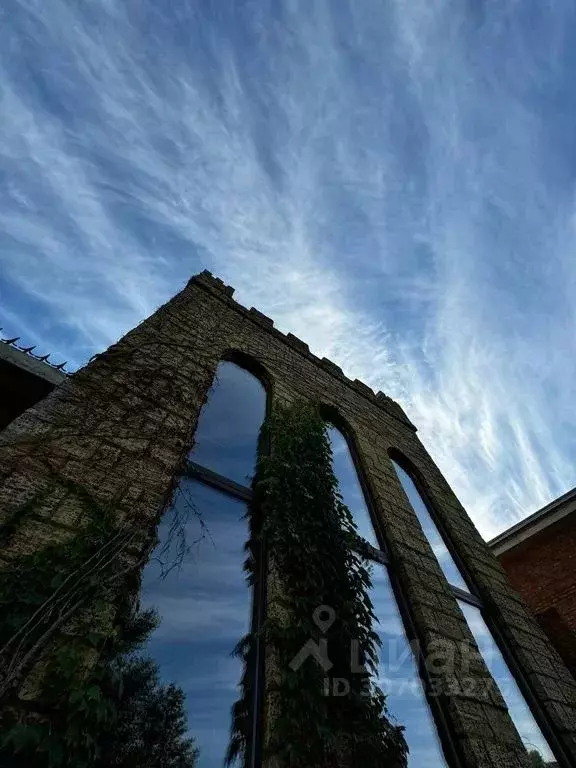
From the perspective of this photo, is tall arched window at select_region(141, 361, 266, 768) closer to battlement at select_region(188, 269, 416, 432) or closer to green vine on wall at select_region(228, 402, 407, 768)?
green vine on wall at select_region(228, 402, 407, 768)

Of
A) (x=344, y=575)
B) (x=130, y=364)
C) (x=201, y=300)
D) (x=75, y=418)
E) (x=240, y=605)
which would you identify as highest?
(x=201, y=300)

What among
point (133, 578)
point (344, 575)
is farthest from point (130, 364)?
point (344, 575)

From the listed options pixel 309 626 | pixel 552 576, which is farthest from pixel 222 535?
pixel 552 576

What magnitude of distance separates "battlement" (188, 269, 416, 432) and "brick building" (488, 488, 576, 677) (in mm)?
3054

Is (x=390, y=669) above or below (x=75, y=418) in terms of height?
below

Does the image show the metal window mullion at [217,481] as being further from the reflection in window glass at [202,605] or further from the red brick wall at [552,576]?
the red brick wall at [552,576]

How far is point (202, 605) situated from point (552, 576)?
26.5ft

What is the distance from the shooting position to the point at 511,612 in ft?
15.6

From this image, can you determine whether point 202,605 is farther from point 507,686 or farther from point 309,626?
point 507,686

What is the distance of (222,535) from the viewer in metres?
3.26

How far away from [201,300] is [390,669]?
184 inches

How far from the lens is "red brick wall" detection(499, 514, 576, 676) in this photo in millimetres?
7301

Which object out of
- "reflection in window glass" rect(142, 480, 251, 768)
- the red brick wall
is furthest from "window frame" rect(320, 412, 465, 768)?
the red brick wall

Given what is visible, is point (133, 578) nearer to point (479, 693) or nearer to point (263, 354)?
point (479, 693)
